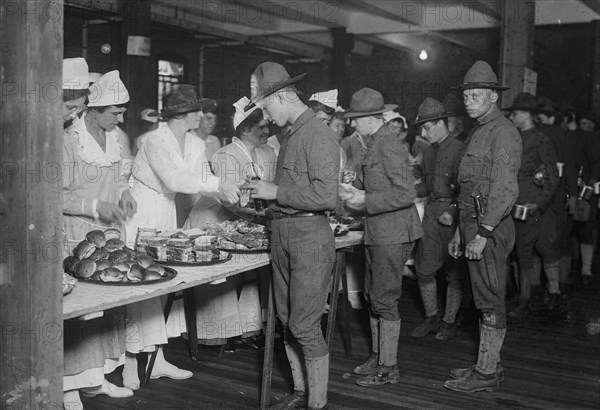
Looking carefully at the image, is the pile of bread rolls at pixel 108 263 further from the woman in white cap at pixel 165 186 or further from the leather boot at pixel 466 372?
the leather boot at pixel 466 372

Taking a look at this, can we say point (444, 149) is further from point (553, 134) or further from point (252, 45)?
point (252, 45)

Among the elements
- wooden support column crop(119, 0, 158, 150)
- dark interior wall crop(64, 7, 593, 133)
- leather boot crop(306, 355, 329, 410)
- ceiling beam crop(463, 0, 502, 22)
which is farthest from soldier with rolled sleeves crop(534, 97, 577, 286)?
wooden support column crop(119, 0, 158, 150)

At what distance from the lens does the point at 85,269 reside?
3.43m

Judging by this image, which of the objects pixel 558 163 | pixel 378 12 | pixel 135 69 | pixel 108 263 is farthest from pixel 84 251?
pixel 378 12

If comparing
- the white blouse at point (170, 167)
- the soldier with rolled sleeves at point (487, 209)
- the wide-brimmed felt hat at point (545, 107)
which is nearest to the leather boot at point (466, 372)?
the soldier with rolled sleeves at point (487, 209)

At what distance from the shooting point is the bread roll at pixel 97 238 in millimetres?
3721

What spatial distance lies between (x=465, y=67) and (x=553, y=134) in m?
4.34

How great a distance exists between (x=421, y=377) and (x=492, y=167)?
1491 millimetres

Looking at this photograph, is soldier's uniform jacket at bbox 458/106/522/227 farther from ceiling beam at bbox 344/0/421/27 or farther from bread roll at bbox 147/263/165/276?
ceiling beam at bbox 344/0/421/27

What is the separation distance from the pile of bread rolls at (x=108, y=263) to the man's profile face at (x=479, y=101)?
224 cm

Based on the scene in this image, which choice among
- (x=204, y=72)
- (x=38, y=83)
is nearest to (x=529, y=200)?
(x=38, y=83)

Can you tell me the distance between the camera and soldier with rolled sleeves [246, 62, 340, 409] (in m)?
3.70

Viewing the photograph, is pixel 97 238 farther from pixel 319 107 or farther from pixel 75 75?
pixel 319 107

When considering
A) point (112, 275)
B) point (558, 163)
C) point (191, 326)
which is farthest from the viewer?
point (558, 163)
